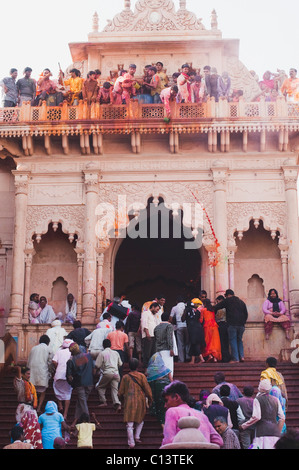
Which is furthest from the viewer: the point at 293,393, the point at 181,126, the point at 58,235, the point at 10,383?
the point at 58,235

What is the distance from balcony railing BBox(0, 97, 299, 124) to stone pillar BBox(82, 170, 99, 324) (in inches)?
54.6

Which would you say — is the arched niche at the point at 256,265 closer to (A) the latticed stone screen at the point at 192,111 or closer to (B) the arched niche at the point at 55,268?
(A) the latticed stone screen at the point at 192,111

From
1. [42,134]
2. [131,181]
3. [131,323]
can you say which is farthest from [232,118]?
[131,323]

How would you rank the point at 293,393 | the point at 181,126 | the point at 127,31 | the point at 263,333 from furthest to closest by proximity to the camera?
the point at 127,31, the point at 181,126, the point at 263,333, the point at 293,393

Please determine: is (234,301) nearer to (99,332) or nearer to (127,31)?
(99,332)

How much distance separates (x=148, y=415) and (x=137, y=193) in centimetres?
704

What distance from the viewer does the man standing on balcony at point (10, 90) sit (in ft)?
62.4

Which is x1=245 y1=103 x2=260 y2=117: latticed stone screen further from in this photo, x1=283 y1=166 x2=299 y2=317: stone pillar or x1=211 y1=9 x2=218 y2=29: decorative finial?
x1=211 y1=9 x2=218 y2=29: decorative finial

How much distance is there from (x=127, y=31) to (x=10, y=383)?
417 inches

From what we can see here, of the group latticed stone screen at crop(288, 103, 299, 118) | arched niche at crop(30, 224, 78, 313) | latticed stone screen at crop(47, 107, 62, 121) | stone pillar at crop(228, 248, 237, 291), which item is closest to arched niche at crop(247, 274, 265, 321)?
stone pillar at crop(228, 248, 237, 291)

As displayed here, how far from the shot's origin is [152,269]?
23734 millimetres

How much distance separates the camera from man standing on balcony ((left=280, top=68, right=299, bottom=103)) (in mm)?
19062

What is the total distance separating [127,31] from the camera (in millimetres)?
21094

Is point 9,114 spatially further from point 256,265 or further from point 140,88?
point 256,265
